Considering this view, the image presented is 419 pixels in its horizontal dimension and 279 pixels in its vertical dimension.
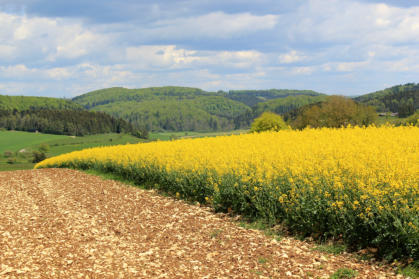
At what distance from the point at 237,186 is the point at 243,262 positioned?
365 centimetres

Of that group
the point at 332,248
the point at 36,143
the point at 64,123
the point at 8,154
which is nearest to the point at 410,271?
the point at 332,248

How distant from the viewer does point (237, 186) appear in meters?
10.5

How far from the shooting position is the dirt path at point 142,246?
6668mm

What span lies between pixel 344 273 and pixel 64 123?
180280mm

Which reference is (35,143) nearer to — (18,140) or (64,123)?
(18,140)

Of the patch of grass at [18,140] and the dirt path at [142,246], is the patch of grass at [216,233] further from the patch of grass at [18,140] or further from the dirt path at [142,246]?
the patch of grass at [18,140]

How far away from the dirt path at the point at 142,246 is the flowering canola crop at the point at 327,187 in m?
0.66

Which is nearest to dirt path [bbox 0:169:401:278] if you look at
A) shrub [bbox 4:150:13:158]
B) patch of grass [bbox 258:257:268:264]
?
patch of grass [bbox 258:257:268:264]

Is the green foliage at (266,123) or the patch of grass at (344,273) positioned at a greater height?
the green foliage at (266,123)

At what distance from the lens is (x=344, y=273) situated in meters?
6.21

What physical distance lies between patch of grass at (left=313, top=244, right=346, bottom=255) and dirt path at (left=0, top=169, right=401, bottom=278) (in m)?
0.23

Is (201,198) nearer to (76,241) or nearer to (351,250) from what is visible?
(76,241)

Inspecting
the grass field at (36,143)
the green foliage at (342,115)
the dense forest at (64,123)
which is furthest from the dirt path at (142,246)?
the dense forest at (64,123)

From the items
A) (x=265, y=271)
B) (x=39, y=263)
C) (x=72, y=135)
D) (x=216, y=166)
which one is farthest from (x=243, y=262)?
(x=72, y=135)
